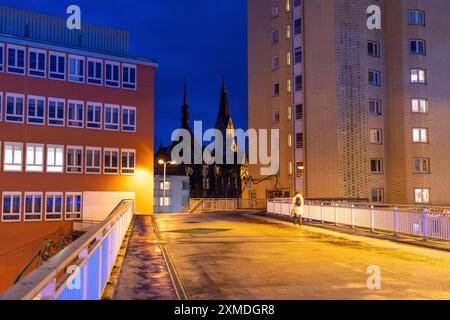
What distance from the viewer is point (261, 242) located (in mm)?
16594

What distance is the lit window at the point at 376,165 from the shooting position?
39938 mm

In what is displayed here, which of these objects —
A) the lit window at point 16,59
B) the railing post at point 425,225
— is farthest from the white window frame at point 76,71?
the railing post at point 425,225

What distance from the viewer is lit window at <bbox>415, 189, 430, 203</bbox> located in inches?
1551

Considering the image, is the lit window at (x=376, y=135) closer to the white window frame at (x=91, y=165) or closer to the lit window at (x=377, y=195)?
the lit window at (x=377, y=195)

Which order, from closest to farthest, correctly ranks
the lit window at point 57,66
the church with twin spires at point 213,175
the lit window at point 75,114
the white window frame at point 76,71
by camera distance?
the lit window at point 57,66, the lit window at point 75,114, the white window frame at point 76,71, the church with twin spires at point 213,175

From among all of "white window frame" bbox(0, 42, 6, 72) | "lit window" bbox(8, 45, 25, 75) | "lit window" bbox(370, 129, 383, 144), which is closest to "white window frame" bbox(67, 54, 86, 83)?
"lit window" bbox(8, 45, 25, 75)

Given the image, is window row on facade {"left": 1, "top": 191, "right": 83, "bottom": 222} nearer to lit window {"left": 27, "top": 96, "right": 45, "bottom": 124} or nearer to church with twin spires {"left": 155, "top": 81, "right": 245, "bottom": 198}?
lit window {"left": 27, "top": 96, "right": 45, "bottom": 124}

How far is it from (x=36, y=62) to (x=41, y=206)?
11.6 m

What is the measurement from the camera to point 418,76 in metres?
40.8

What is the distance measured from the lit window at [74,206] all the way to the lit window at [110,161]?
3.19 metres

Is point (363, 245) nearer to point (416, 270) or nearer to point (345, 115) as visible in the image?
point (416, 270)
